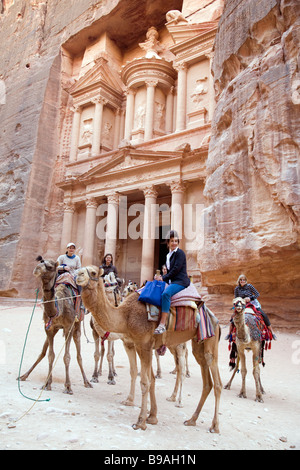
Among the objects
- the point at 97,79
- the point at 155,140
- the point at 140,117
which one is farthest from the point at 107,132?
the point at 155,140

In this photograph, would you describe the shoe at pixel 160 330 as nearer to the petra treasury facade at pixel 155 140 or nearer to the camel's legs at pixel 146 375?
the camel's legs at pixel 146 375

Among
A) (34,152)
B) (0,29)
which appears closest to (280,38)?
(34,152)

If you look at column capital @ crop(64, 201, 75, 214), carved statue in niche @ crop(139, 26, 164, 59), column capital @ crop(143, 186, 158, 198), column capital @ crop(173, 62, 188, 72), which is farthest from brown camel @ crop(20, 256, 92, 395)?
carved statue in niche @ crop(139, 26, 164, 59)

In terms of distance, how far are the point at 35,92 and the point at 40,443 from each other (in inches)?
1204

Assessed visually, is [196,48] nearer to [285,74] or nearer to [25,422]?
[285,74]

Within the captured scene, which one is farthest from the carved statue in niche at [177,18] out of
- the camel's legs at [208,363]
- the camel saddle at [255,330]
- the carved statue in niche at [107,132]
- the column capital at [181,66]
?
the camel's legs at [208,363]

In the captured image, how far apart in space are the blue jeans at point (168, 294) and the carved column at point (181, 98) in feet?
68.1

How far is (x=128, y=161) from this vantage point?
75.4ft

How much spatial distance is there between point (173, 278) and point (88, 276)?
3.84 ft

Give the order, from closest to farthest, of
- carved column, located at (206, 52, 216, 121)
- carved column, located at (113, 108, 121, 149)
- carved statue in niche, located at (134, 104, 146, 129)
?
carved column, located at (206, 52, 216, 121) → carved statue in niche, located at (134, 104, 146, 129) → carved column, located at (113, 108, 121, 149)

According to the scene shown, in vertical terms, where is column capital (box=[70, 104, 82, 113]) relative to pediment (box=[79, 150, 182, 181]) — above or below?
above

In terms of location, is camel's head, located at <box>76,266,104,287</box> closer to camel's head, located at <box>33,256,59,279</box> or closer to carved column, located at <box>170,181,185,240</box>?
camel's head, located at <box>33,256,59,279</box>

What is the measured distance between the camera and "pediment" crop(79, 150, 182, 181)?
69.8 ft

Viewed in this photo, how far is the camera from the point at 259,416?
5.00 metres
